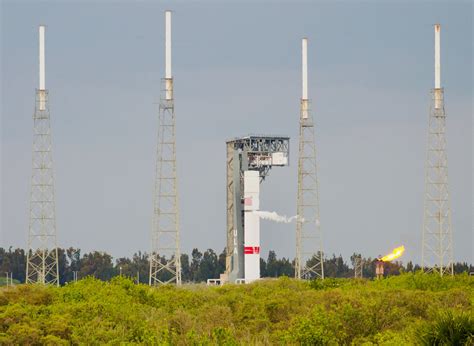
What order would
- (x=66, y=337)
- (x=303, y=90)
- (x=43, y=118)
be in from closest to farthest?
1. (x=66, y=337)
2. (x=43, y=118)
3. (x=303, y=90)

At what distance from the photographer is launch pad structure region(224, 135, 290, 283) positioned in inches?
5320

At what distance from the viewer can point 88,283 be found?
10212cm

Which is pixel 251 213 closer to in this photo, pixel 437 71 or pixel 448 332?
pixel 437 71

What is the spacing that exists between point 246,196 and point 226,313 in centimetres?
4958

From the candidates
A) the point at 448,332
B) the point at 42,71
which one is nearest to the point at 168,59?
the point at 42,71

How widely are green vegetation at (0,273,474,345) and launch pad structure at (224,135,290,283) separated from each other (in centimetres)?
2174

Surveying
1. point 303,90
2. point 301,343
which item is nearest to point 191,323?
point 301,343

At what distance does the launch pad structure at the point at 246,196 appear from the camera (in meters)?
135

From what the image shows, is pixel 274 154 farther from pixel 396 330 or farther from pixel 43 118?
pixel 396 330

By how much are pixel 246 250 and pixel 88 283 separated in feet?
117

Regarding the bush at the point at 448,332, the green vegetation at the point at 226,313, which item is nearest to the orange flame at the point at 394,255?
the green vegetation at the point at 226,313

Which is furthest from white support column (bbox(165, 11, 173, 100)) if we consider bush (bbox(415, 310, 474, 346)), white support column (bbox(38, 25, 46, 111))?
bush (bbox(415, 310, 474, 346))

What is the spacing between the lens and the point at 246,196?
135 metres

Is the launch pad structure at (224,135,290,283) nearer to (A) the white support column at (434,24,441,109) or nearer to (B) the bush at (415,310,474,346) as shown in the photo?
(A) the white support column at (434,24,441,109)
